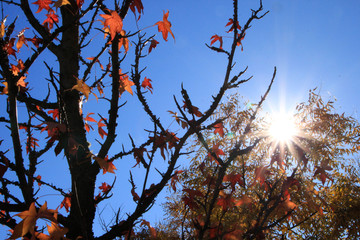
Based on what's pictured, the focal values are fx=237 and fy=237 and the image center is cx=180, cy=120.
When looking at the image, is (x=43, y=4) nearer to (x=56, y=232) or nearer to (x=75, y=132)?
(x=75, y=132)

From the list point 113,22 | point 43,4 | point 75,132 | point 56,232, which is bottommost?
point 56,232

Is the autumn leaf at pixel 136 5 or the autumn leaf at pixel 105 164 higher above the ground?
the autumn leaf at pixel 136 5

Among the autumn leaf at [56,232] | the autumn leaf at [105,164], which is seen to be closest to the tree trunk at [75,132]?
the autumn leaf at [105,164]

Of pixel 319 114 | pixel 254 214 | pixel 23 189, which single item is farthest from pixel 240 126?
pixel 23 189

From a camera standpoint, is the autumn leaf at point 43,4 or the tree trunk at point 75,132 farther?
the autumn leaf at point 43,4

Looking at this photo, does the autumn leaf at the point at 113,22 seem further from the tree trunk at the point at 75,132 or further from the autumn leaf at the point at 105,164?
the autumn leaf at the point at 105,164

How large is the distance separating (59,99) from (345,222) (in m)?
6.59

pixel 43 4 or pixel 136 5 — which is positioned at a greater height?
pixel 43 4

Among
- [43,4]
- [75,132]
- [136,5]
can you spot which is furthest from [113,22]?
[43,4]

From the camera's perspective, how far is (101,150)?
6.38 ft

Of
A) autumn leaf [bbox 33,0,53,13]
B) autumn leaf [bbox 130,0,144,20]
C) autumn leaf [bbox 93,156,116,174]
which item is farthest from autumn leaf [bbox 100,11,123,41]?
autumn leaf [bbox 33,0,53,13]

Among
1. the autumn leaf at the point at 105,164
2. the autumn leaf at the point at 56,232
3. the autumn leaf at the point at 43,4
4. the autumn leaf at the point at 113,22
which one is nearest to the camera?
the autumn leaf at the point at 56,232

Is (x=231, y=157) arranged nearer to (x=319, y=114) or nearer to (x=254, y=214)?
(x=254, y=214)

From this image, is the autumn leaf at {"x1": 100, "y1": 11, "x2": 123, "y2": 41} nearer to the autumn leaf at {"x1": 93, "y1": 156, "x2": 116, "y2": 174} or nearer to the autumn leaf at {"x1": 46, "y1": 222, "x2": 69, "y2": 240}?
the autumn leaf at {"x1": 93, "y1": 156, "x2": 116, "y2": 174}
